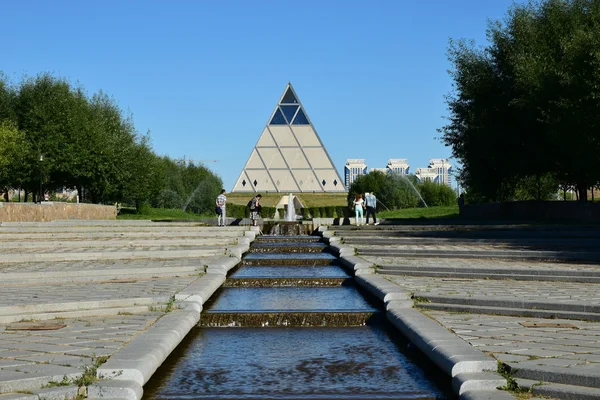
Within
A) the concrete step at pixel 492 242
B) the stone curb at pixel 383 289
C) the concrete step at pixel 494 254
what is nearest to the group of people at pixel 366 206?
the concrete step at pixel 492 242

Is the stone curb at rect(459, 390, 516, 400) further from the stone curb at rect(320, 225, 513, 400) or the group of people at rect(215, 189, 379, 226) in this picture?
the group of people at rect(215, 189, 379, 226)

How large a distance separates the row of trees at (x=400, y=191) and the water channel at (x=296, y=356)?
2462 inches

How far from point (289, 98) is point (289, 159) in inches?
314

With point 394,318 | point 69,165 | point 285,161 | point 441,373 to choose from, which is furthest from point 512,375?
point 285,161

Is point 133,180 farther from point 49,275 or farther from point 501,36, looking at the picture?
point 49,275

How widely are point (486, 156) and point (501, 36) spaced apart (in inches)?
195

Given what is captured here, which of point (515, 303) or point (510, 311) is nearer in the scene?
point (510, 311)

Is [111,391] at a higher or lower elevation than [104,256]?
lower

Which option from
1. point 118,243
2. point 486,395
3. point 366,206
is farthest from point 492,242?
point 486,395

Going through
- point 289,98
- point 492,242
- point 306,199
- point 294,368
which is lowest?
point 294,368

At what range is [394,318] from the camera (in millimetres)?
8125

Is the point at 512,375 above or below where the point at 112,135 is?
below

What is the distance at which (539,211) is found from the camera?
1328 inches

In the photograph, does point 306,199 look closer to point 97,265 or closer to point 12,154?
point 12,154
